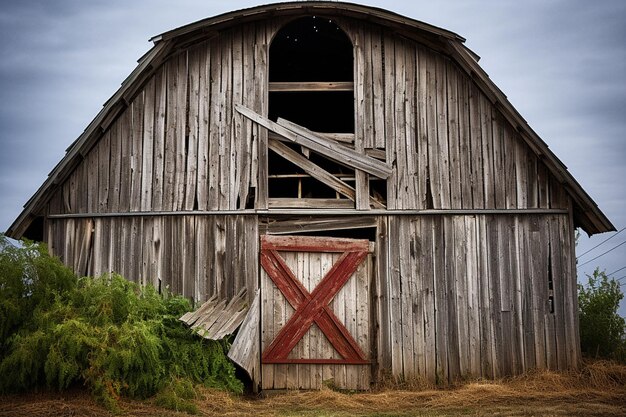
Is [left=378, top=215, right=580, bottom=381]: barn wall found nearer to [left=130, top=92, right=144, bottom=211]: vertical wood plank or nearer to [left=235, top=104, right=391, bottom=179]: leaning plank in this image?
[left=235, top=104, right=391, bottom=179]: leaning plank

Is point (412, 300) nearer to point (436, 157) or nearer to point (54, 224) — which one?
point (436, 157)

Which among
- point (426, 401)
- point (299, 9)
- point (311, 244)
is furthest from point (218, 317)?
point (299, 9)

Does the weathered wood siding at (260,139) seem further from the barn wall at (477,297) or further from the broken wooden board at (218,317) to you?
the broken wooden board at (218,317)

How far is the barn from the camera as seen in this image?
47.5 feet

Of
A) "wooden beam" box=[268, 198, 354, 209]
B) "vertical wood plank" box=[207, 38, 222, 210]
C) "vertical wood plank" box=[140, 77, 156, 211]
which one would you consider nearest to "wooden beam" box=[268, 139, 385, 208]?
"wooden beam" box=[268, 198, 354, 209]

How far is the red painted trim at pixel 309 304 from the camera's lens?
14.4 metres

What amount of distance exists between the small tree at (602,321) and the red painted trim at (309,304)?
16.9ft

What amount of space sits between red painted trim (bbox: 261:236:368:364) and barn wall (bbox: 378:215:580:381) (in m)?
0.66

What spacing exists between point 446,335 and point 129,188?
6.50 meters

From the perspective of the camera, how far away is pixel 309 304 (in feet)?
47.5

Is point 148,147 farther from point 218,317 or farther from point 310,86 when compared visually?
point 218,317

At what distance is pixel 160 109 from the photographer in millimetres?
14984

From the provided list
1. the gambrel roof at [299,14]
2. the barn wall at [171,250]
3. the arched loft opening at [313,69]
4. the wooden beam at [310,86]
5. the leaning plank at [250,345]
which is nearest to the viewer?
the leaning plank at [250,345]

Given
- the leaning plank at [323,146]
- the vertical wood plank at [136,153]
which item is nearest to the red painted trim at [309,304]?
the leaning plank at [323,146]
